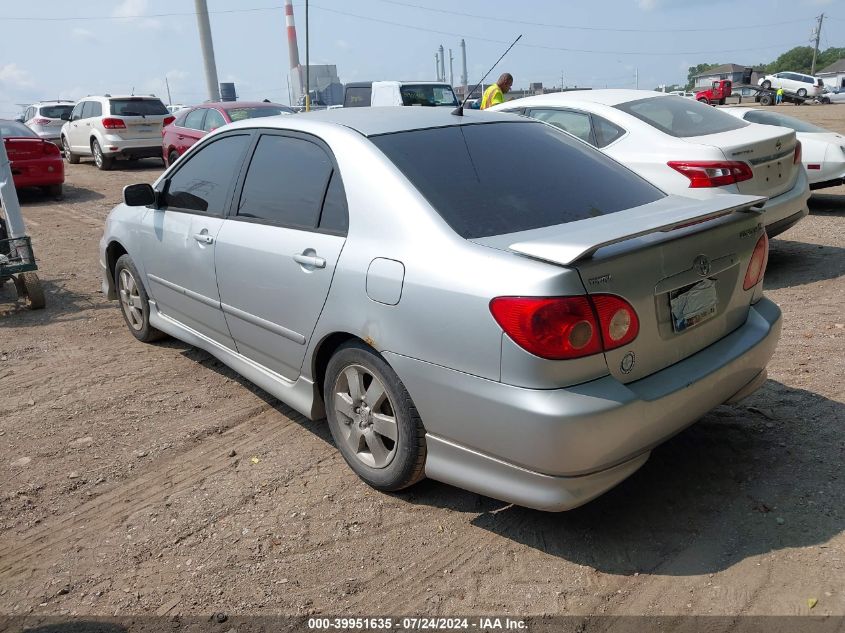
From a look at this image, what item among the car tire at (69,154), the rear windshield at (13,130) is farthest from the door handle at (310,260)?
the car tire at (69,154)

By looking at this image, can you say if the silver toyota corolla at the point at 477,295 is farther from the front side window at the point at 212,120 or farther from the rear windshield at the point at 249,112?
the front side window at the point at 212,120

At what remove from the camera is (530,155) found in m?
3.48

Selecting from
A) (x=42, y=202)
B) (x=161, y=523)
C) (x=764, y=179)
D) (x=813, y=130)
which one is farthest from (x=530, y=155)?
(x=42, y=202)

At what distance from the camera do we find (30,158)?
12281 mm

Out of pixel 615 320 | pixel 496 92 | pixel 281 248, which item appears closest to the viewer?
pixel 615 320

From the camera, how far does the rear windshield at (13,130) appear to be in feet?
40.3

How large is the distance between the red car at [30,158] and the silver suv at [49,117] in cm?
928

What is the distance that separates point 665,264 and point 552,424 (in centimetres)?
78

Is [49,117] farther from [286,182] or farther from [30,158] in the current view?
[286,182]

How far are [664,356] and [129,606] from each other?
2.22 m

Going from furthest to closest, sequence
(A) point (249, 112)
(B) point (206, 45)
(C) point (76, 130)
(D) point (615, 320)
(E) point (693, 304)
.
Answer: (B) point (206, 45) → (C) point (76, 130) → (A) point (249, 112) → (E) point (693, 304) → (D) point (615, 320)

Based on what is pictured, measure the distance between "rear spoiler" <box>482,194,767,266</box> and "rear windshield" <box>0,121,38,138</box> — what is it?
473 inches

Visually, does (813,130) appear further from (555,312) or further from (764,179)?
(555,312)

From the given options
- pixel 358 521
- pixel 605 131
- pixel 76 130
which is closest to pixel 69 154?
pixel 76 130
